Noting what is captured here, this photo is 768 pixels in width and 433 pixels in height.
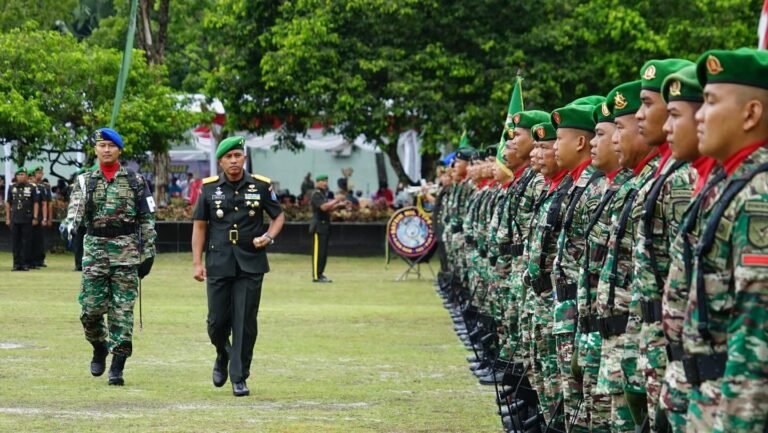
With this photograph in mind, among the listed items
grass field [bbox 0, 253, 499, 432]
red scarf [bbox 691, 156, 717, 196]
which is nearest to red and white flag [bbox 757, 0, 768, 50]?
red scarf [bbox 691, 156, 717, 196]

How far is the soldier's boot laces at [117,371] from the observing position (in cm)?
1286

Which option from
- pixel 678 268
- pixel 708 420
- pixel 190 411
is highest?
pixel 678 268

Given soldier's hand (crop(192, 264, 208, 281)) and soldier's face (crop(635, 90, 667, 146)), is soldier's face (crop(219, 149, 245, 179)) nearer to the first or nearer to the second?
soldier's hand (crop(192, 264, 208, 281))

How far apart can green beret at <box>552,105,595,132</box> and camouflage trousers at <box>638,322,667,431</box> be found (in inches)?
121

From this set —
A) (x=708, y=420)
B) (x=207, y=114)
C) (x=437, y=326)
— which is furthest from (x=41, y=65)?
(x=708, y=420)

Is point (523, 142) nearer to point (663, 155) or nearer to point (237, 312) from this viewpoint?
point (237, 312)

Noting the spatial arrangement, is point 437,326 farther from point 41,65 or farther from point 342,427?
point 41,65

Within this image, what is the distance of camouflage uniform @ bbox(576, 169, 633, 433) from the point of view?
24.6 feet

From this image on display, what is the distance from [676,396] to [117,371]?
814cm

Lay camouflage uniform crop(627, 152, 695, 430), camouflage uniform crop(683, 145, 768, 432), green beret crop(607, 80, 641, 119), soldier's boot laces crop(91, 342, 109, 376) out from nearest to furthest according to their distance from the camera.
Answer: camouflage uniform crop(683, 145, 768, 432) → camouflage uniform crop(627, 152, 695, 430) → green beret crop(607, 80, 641, 119) → soldier's boot laces crop(91, 342, 109, 376)

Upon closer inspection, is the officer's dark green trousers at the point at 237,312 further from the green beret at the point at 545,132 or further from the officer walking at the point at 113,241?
the green beret at the point at 545,132

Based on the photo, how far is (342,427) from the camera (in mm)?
10594

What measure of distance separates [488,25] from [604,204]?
28731 millimetres

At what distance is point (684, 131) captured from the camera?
18.8 ft
